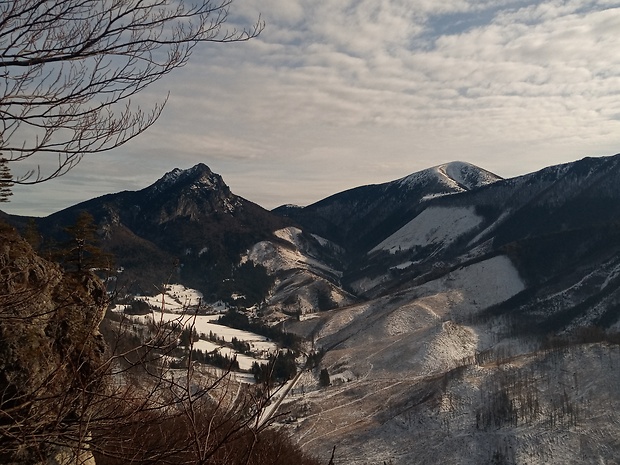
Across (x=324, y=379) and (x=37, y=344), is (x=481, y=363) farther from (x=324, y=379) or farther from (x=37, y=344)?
(x=37, y=344)

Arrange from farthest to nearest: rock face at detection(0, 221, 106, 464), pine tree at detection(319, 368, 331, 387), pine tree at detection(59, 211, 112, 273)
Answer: pine tree at detection(319, 368, 331, 387) → pine tree at detection(59, 211, 112, 273) → rock face at detection(0, 221, 106, 464)

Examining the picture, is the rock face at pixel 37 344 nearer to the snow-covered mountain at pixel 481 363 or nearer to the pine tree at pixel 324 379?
the snow-covered mountain at pixel 481 363

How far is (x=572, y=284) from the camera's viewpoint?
123 meters

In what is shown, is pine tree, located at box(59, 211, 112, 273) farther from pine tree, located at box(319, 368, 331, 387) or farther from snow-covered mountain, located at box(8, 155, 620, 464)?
pine tree, located at box(319, 368, 331, 387)

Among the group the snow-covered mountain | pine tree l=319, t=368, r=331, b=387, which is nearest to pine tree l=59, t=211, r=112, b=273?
the snow-covered mountain

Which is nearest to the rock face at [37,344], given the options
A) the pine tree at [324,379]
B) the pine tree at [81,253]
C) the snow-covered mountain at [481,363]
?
the pine tree at [81,253]

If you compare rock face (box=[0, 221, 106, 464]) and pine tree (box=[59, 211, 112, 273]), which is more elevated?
pine tree (box=[59, 211, 112, 273])

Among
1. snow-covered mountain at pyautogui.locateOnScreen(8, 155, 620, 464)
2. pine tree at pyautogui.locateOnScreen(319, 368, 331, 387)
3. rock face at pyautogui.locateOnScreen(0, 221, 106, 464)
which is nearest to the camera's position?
rock face at pyautogui.locateOnScreen(0, 221, 106, 464)

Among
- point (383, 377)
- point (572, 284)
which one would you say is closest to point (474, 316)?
point (572, 284)

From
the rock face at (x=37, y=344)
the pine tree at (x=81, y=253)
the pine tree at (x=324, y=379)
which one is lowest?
the pine tree at (x=324, y=379)

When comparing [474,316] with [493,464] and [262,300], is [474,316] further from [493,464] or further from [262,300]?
[262,300]

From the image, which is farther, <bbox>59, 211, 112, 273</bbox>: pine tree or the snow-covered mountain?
the snow-covered mountain

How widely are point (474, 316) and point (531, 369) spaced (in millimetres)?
45982

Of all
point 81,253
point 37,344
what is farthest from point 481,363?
point 37,344
